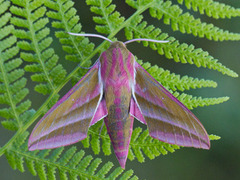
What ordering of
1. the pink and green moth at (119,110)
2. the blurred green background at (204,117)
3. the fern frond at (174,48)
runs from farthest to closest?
the blurred green background at (204,117), the fern frond at (174,48), the pink and green moth at (119,110)

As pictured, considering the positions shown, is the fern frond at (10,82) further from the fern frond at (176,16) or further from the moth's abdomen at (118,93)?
the fern frond at (176,16)

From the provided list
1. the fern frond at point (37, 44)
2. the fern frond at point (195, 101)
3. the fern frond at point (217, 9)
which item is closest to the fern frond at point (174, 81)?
the fern frond at point (195, 101)

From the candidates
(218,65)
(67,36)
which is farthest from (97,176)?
(218,65)

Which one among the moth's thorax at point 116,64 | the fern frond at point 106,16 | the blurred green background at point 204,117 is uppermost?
the fern frond at point 106,16

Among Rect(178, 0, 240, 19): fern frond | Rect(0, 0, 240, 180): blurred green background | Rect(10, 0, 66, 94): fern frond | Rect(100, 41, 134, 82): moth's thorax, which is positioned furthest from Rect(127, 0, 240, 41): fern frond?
Rect(0, 0, 240, 180): blurred green background

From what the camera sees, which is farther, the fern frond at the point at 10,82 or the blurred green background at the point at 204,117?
the blurred green background at the point at 204,117

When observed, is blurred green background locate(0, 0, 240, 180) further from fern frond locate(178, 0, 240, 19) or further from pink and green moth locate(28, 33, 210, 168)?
pink and green moth locate(28, 33, 210, 168)

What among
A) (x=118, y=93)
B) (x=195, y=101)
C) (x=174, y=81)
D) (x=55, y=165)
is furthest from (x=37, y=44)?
(x=195, y=101)

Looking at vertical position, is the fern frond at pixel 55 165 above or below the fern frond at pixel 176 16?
below
